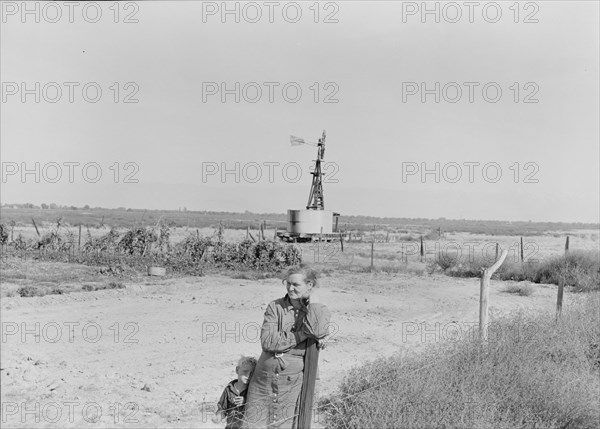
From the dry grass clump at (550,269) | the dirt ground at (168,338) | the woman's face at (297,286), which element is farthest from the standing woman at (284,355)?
the dry grass clump at (550,269)

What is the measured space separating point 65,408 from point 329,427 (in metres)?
2.62

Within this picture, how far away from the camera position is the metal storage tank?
2212 cm

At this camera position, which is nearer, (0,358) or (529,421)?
(529,421)

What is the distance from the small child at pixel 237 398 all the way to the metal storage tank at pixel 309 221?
1744cm

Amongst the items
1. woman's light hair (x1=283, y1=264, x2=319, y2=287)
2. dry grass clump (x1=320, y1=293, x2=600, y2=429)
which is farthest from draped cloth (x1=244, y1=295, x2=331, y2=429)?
dry grass clump (x1=320, y1=293, x2=600, y2=429)

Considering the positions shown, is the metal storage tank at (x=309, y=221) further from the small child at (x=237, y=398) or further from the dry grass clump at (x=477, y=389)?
the small child at (x=237, y=398)

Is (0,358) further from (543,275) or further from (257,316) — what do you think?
(543,275)

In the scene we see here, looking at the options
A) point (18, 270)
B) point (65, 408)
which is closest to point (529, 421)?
point (65, 408)

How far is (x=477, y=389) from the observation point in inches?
228

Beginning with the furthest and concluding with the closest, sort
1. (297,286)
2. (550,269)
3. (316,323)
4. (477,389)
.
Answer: (550,269)
(477,389)
(297,286)
(316,323)

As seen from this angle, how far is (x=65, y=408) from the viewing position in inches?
237

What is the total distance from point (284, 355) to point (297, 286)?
0.50m

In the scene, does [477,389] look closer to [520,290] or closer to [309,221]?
[520,290]

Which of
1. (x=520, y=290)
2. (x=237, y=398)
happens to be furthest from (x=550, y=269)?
(x=237, y=398)
